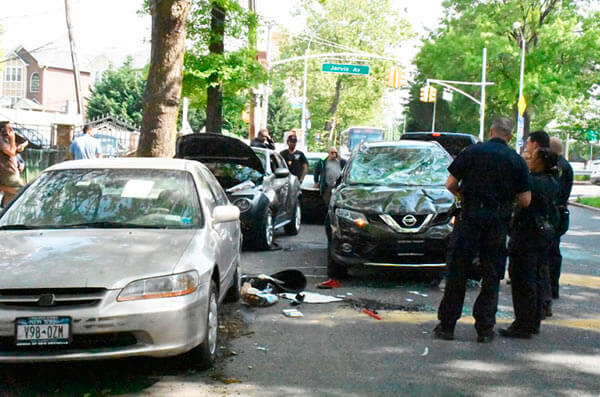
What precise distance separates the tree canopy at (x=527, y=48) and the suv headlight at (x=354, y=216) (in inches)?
1272

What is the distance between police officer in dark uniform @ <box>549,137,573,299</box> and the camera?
752 centimetres

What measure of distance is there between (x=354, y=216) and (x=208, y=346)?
12.0ft

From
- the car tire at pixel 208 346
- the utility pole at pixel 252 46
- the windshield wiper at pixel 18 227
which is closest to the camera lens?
the car tire at pixel 208 346

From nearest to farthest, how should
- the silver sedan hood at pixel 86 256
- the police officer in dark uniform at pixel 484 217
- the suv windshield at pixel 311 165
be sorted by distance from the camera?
the silver sedan hood at pixel 86 256 < the police officer in dark uniform at pixel 484 217 < the suv windshield at pixel 311 165

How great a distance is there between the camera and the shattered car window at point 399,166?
30.7 ft

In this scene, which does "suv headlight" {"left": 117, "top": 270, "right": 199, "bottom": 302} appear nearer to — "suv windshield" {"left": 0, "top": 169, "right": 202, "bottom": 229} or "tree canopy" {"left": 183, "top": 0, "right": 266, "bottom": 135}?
"suv windshield" {"left": 0, "top": 169, "right": 202, "bottom": 229}

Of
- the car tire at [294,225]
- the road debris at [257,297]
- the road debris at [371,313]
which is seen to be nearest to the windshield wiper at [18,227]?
the road debris at [257,297]

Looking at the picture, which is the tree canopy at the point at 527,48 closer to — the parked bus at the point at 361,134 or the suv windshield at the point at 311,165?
the parked bus at the point at 361,134

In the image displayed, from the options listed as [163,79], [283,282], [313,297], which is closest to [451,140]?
[163,79]

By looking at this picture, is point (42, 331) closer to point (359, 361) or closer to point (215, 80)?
point (359, 361)

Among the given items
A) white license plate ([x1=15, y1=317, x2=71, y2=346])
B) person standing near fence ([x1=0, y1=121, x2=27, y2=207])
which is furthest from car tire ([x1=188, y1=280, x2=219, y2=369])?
person standing near fence ([x1=0, y1=121, x2=27, y2=207])

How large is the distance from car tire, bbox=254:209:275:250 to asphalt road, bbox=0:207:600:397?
320 centimetres

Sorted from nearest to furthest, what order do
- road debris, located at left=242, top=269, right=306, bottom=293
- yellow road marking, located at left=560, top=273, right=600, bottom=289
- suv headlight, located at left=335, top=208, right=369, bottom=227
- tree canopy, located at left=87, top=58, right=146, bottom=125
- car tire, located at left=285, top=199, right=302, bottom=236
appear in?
road debris, located at left=242, top=269, right=306, bottom=293, suv headlight, located at left=335, top=208, right=369, bottom=227, yellow road marking, located at left=560, top=273, right=600, bottom=289, car tire, located at left=285, top=199, right=302, bottom=236, tree canopy, located at left=87, top=58, right=146, bottom=125

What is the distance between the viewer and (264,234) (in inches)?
444
